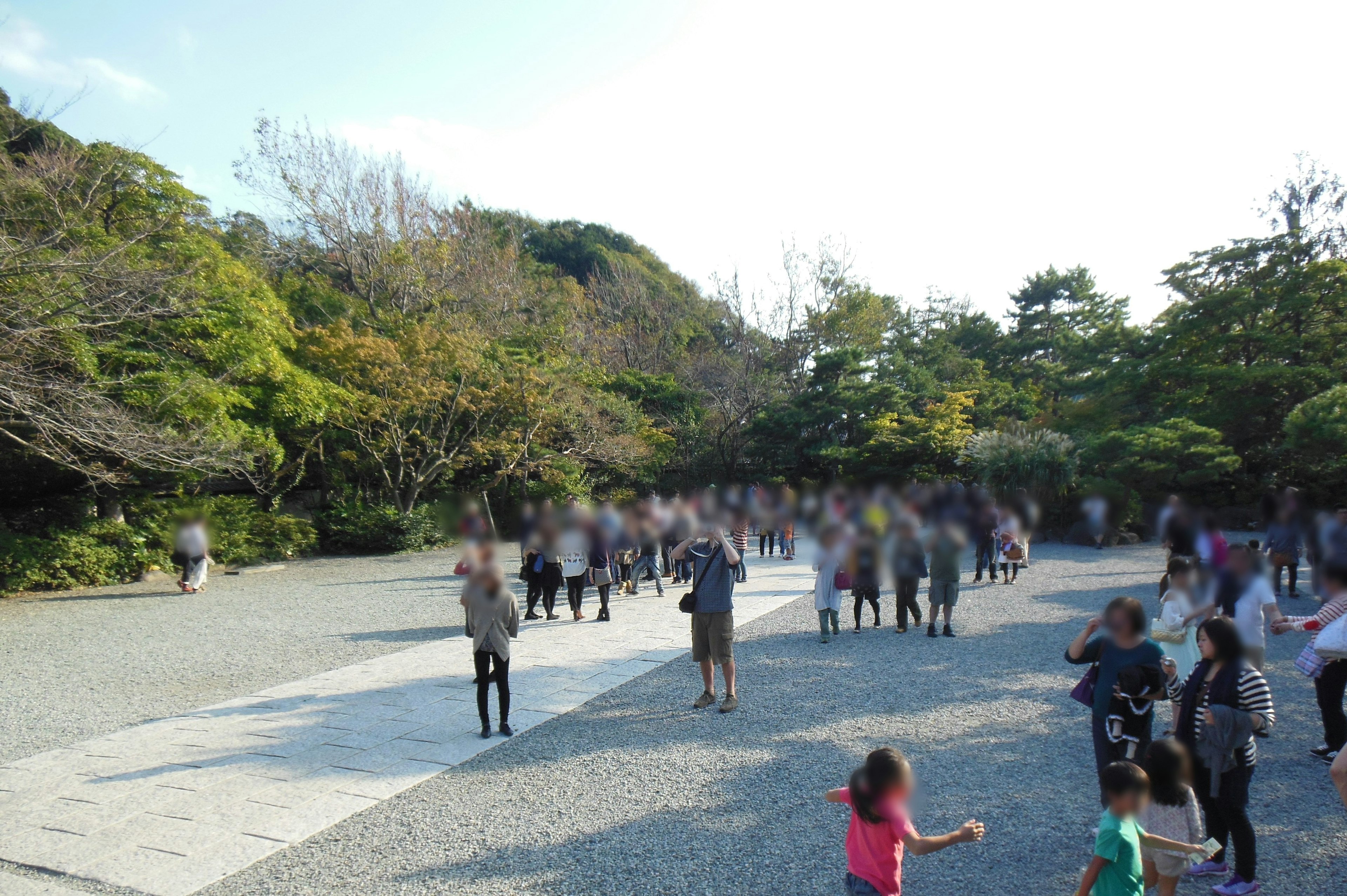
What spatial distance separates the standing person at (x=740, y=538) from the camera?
1369cm

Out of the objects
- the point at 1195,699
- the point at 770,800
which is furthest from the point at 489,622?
the point at 1195,699

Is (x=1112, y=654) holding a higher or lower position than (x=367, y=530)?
lower

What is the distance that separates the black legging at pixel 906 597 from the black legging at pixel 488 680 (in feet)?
17.3

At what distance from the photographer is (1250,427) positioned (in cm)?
593

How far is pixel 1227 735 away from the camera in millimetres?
3246

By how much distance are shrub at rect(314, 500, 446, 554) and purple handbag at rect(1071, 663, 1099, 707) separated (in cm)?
1727

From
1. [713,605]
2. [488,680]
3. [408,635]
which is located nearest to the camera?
[488,680]

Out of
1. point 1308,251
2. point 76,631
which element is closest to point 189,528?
point 76,631

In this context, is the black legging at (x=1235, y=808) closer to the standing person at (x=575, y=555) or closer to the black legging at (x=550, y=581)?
the standing person at (x=575, y=555)

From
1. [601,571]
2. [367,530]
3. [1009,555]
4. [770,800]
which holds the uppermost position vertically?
[367,530]

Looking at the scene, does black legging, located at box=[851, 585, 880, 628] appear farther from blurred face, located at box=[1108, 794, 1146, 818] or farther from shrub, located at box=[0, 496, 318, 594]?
shrub, located at box=[0, 496, 318, 594]

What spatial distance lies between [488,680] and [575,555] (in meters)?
4.59

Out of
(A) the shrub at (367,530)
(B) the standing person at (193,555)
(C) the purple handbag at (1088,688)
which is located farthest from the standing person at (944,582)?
(A) the shrub at (367,530)

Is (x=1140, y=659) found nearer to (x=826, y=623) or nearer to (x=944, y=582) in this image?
(x=944, y=582)
